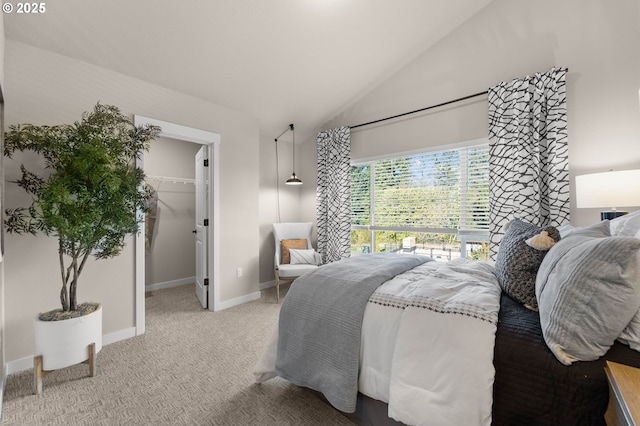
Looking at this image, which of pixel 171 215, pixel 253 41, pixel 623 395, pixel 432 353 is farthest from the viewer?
pixel 171 215

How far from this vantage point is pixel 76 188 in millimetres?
2053

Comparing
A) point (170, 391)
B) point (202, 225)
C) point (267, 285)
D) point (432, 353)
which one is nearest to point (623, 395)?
point (432, 353)

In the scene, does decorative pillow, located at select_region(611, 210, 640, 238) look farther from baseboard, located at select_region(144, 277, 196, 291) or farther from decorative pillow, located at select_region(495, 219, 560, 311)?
baseboard, located at select_region(144, 277, 196, 291)

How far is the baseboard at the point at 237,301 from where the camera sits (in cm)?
358

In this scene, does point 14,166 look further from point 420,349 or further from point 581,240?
point 581,240

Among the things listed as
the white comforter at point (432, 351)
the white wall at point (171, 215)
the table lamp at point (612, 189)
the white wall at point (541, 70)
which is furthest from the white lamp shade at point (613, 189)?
the white wall at point (171, 215)

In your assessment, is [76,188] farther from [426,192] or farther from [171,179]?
[426,192]

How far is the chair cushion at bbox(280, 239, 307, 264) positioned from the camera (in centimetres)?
421

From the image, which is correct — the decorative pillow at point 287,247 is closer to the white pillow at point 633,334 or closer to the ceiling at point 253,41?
the ceiling at point 253,41

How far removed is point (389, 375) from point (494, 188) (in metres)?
2.47

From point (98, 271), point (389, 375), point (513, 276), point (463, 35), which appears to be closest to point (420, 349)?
point (389, 375)

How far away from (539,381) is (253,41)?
10.6ft

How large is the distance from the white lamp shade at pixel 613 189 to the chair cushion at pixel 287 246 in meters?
3.15

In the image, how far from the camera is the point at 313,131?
15.9 ft
